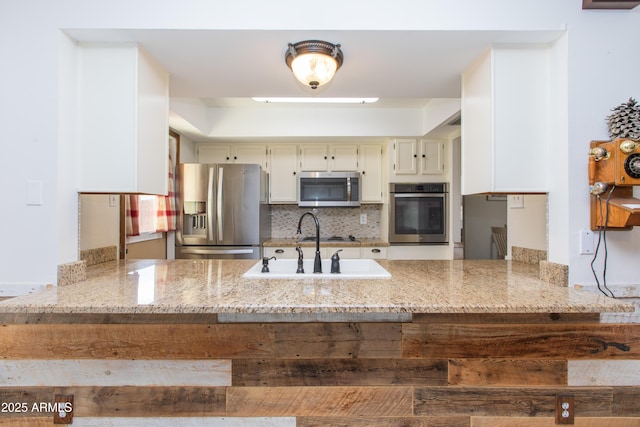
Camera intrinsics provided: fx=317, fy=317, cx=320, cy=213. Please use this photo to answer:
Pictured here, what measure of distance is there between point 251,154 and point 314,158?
757 mm

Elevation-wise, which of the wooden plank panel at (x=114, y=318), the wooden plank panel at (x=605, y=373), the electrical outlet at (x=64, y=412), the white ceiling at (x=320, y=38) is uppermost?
the white ceiling at (x=320, y=38)

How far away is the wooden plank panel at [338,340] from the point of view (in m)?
1.26

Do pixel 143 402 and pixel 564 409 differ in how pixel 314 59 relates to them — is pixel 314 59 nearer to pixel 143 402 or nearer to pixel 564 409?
pixel 143 402

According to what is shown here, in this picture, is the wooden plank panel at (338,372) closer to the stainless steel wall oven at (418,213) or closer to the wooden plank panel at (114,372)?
the wooden plank panel at (114,372)

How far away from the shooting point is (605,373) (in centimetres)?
130

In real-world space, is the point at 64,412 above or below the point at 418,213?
below

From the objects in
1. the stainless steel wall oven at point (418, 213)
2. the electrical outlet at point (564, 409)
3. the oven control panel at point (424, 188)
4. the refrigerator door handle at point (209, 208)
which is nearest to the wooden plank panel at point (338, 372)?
the electrical outlet at point (564, 409)

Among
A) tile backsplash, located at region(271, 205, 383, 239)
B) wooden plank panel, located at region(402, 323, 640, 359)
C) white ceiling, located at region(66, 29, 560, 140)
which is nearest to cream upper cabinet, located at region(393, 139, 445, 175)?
tile backsplash, located at region(271, 205, 383, 239)

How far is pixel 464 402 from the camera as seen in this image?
4.19 feet

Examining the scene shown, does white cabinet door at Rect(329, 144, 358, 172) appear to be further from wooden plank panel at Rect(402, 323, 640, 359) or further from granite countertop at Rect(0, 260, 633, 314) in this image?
wooden plank panel at Rect(402, 323, 640, 359)

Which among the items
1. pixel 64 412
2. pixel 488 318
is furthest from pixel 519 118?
pixel 64 412

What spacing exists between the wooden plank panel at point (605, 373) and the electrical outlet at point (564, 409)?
0.22ft

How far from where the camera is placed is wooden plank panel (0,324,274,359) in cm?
126

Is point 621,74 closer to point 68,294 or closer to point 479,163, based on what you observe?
point 479,163
